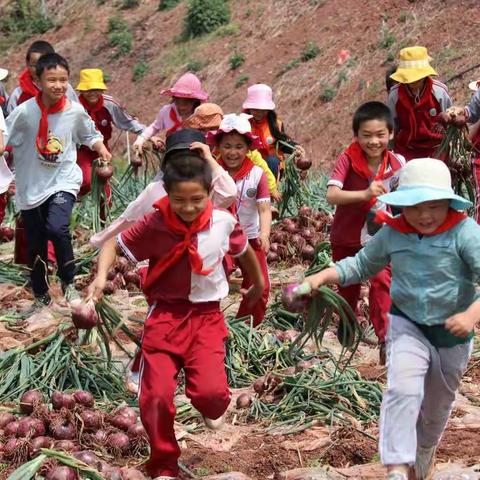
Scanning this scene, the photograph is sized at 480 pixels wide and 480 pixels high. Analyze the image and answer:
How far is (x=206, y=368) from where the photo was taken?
3.68 metres

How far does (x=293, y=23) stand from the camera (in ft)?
71.4

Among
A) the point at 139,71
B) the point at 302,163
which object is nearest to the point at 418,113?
the point at 302,163

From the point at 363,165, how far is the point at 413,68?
5.17 feet

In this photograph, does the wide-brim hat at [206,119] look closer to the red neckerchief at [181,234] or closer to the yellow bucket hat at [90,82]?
the yellow bucket hat at [90,82]

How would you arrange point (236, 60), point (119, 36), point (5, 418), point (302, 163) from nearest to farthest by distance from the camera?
1. point (5, 418)
2. point (302, 163)
3. point (236, 60)
4. point (119, 36)

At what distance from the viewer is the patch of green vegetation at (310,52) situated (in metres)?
19.9

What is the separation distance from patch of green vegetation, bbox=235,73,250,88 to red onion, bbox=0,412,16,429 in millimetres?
17351

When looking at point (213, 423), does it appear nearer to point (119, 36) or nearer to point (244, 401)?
point (244, 401)

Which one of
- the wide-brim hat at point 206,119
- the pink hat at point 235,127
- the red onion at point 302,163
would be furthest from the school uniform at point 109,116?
the pink hat at point 235,127

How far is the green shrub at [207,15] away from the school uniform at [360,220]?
19.5 meters

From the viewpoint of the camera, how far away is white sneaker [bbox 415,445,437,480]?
141 inches

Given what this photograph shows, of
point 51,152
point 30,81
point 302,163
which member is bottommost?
point 302,163

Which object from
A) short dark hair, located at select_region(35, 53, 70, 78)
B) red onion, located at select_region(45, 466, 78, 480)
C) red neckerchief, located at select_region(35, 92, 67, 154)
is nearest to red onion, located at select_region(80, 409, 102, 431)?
red onion, located at select_region(45, 466, 78, 480)

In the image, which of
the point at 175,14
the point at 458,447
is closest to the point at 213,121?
the point at 458,447
